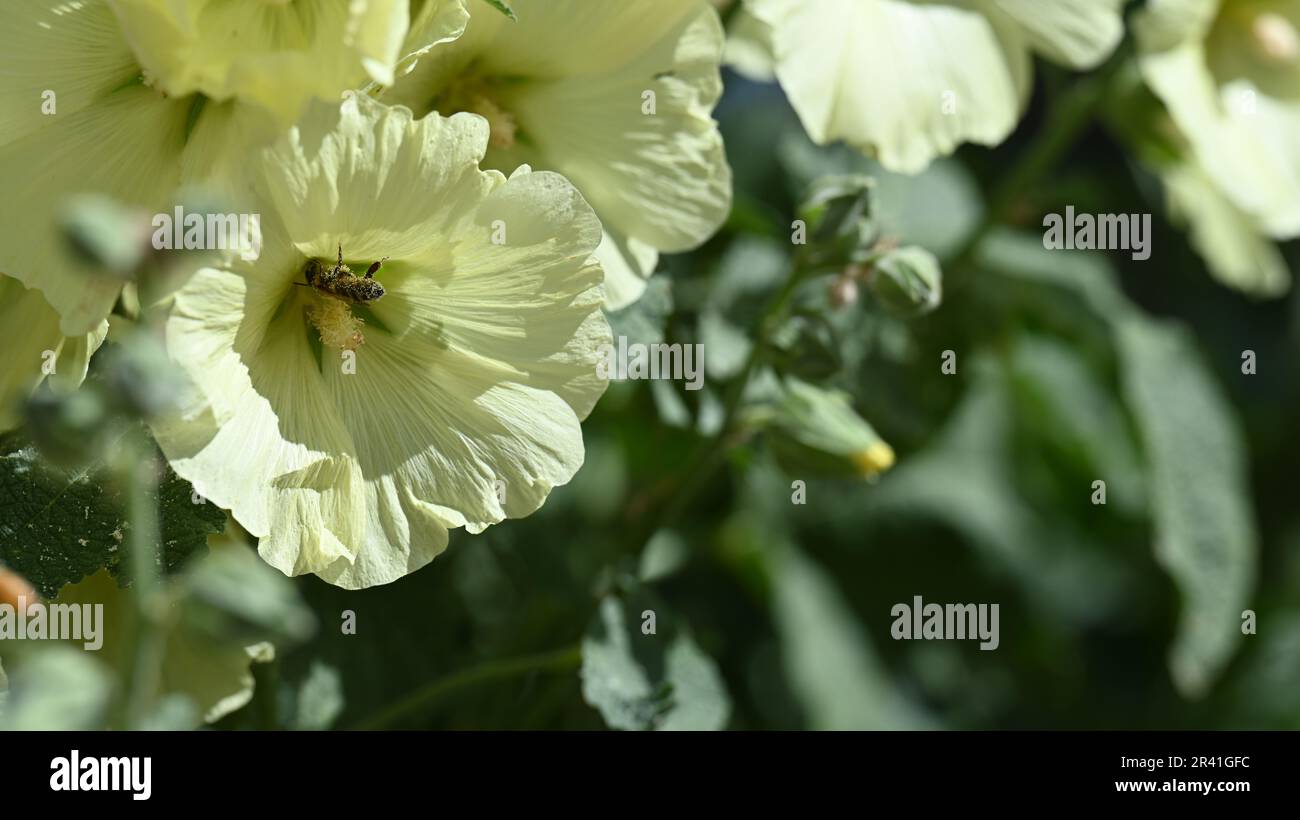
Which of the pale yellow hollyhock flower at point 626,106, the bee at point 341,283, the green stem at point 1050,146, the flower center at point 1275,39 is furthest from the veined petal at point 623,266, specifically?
the flower center at point 1275,39

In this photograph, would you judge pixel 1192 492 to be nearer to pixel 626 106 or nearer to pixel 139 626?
pixel 626 106

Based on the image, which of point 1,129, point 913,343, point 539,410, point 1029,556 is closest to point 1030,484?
point 1029,556

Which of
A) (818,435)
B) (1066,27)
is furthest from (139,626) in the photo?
(1066,27)

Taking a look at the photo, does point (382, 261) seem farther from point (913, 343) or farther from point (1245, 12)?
point (1245, 12)

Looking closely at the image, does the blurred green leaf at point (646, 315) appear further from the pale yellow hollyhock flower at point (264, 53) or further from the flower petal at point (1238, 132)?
the flower petal at point (1238, 132)

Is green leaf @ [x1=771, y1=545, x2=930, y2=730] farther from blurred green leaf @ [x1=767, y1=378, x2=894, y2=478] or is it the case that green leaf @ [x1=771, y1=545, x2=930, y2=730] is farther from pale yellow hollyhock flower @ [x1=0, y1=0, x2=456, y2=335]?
pale yellow hollyhock flower @ [x1=0, y1=0, x2=456, y2=335]

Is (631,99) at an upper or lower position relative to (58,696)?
upper
